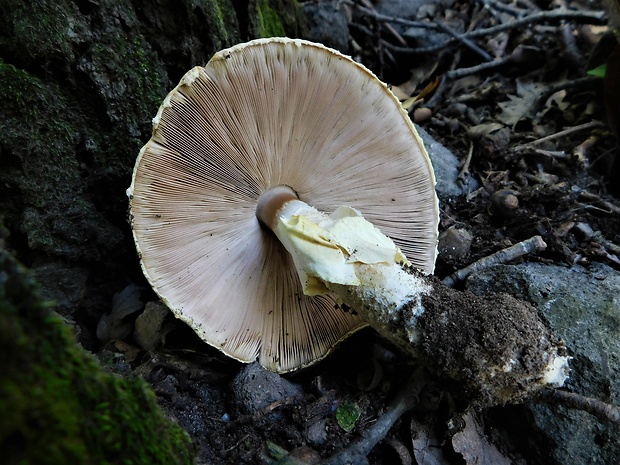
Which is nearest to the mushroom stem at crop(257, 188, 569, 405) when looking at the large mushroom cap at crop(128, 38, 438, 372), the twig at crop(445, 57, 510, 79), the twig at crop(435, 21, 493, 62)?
the large mushroom cap at crop(128, 38, 438, 372)

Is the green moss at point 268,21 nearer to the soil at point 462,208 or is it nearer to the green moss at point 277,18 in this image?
the green moss at point 277,18

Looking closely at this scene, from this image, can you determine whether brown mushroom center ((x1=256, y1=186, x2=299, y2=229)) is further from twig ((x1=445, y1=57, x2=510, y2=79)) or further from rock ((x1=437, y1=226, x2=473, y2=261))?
twig ((x1=445, y1=57, x2=510, y2=79))

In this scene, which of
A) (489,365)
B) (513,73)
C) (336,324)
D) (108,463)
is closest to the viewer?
(108,463)

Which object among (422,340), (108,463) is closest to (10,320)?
(108,463)

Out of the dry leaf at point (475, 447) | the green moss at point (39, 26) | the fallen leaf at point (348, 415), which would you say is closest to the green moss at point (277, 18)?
the green moss at point (39, 26)

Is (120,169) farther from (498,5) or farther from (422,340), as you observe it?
(498,5)

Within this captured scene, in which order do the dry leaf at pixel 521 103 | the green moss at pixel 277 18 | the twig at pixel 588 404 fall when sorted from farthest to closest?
the dry leaf at pixel 521 103 < the green moss at pixel 277 18 < the twig at pixel 588 404
